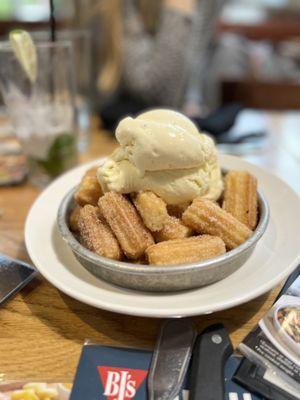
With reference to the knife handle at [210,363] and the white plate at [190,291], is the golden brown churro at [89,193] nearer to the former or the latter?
the white plate at [190,291]

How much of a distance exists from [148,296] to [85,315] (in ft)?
0.32

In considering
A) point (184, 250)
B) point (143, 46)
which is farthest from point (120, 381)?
point (143, 46)

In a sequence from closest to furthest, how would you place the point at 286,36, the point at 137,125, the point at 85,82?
the point at 137,125
the point at 85,82
the point at 286,36

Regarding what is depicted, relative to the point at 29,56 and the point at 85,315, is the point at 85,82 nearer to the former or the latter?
the point at 29,56

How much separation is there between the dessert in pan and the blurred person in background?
703 mm

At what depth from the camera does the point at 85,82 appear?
3.84ft

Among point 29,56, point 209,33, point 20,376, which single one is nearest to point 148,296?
point 20,376

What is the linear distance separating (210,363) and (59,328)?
194 mm

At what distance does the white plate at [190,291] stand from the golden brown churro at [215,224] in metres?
0.04

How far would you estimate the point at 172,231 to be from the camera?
0.53m

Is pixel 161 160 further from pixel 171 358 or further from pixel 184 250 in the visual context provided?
pixel 171 358

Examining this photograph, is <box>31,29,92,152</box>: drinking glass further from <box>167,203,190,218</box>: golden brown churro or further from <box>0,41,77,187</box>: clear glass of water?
<box>167,203,190,218</box>: golden brown churro

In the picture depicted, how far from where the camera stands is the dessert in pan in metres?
0.51

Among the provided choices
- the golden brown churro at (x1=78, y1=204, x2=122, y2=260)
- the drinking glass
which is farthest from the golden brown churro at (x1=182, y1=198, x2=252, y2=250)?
the drinking glass
